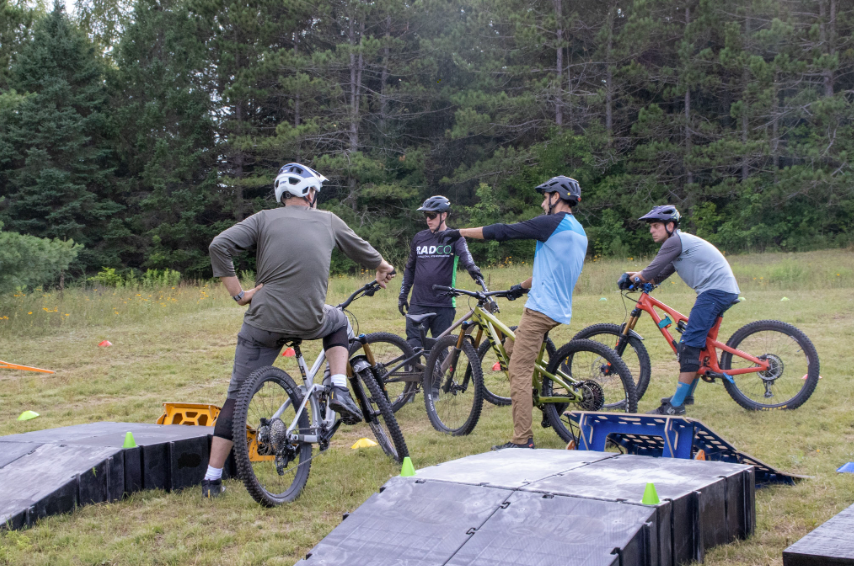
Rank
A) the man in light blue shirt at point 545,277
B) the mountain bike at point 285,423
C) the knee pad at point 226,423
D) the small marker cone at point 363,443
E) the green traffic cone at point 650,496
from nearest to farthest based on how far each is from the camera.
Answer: the green traffic cone at point 650,496 → the mountain bike at point 285,423 → the knee pad at point 226,423 → the man in light blue shirt at point 545,277 → the small marker cone at point 363,443

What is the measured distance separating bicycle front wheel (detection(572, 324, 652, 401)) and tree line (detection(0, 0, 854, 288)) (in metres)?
23.6

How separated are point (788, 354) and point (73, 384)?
24.2 feet

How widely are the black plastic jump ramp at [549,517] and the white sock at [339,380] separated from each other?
43.2 inches

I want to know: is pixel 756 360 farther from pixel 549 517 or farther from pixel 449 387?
pixel 549 517

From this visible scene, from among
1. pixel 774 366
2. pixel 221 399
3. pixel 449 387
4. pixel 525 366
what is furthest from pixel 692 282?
pixel 221 399

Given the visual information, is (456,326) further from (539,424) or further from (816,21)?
(816,21)

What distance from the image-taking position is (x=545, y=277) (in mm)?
5094

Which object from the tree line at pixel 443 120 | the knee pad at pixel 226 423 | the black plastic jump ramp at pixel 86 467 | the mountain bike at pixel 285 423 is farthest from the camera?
the tree line at pixel 443 120

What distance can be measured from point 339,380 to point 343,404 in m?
0.15

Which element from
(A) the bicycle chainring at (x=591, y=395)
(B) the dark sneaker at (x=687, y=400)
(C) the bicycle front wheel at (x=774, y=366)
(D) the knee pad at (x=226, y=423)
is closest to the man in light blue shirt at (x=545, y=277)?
(A) the bicycle chainring at (x=591, y=395)

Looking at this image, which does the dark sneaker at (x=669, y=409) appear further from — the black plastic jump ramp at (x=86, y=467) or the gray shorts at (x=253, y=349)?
the black plastic jump ramp at (x=86, y=467)

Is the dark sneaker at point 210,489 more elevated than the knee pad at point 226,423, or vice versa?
the knee pad at point 226,423

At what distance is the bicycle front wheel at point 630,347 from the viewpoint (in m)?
6.23

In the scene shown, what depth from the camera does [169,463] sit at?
14.9ft
